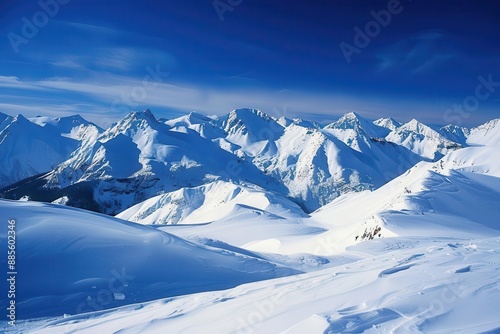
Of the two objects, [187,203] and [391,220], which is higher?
[391,220]

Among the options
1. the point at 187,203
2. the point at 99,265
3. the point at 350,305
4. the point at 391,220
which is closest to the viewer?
the point at 350,305

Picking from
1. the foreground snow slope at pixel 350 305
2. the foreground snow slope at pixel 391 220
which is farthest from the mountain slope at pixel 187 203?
the foreground snow slope at pixel 350 305

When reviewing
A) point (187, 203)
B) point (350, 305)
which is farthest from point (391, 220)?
point (187, 203)

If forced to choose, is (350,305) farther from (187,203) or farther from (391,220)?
(187,203)

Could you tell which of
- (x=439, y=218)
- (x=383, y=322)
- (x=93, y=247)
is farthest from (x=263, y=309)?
(x=439, y=218)

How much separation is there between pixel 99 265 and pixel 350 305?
29.2ft

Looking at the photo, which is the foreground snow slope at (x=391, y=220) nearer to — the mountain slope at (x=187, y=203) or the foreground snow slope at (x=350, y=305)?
the foreground snow slope at (x=350, y=305)

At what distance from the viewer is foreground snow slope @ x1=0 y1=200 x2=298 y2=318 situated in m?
11.0

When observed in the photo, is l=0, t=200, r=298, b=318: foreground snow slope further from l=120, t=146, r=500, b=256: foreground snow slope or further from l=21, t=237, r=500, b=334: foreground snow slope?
l=120, t=146, r=500, b=256: foreground snow slope

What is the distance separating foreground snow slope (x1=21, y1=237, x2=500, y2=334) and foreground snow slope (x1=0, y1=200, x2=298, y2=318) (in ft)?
3.73

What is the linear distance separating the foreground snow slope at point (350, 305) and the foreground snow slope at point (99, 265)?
1.14 m

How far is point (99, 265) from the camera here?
40.8ft

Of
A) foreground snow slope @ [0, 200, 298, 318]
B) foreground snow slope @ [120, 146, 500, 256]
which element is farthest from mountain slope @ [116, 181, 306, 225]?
foreground snow slope @ [0, 200, 298, 318]

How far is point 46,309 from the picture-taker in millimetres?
10367
